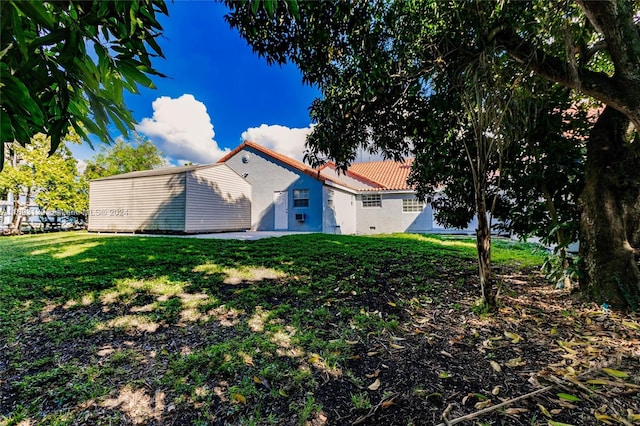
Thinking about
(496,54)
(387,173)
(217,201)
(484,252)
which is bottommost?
(484,252)

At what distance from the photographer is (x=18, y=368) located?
2145mm

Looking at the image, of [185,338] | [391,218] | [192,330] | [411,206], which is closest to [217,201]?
[391,218]

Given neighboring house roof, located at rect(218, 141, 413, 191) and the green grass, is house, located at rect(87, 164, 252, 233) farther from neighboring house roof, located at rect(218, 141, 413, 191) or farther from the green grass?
the green grass

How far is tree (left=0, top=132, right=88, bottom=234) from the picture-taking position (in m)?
12.2

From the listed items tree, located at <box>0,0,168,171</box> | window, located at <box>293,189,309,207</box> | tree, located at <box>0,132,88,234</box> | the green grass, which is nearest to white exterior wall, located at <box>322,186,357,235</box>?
window, located at <box>293,189,309,207</box>

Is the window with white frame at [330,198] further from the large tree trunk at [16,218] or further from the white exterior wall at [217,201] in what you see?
the large tree trunk at [16,218]

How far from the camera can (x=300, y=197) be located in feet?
47.5

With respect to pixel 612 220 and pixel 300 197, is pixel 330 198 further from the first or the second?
pixel 612 220

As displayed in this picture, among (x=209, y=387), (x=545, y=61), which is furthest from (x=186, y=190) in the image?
(x=545, y=61)

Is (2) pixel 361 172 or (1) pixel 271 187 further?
(2) pixel 361 172

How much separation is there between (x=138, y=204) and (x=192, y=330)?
42.3 feet

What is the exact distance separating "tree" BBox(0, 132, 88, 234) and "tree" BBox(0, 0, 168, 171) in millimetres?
14886

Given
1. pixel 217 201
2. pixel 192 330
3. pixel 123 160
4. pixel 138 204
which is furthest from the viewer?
pixel 123 160

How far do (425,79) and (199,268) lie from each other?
4789 mm
